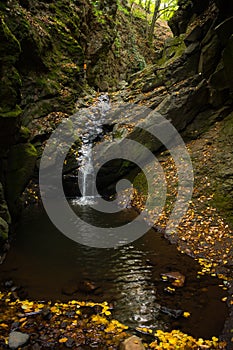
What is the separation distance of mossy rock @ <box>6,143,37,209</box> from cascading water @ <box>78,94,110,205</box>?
13.1 feet

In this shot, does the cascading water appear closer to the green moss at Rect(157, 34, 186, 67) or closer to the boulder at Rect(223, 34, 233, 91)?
the green moss at Rect(157, 34, 186, 67)

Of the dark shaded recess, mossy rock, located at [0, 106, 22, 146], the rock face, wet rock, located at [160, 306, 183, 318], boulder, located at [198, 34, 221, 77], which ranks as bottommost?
the rock face

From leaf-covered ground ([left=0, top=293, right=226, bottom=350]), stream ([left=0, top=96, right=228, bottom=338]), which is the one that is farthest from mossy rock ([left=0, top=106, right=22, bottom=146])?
leaf-covered ground ([left=0, top=293, right=226, bottom=350])

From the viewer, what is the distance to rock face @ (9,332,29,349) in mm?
3787

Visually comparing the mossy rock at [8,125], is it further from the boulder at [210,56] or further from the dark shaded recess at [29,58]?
the boulder at [210,56]

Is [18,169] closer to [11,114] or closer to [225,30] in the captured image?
[11,114]

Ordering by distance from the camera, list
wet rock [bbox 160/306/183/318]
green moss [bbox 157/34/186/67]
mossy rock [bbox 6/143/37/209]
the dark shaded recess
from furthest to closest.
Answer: green moss [bbox 157/34/186/67] < the dark shaded recess < mossy rock [bbox 6/143/37/209] < wet rock [bbox 160/306/183/318]

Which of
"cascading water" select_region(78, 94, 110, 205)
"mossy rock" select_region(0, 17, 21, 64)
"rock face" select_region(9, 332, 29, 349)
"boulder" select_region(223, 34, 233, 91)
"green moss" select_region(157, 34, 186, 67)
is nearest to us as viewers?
"rock face" select_region(9, 332, 29, 349)

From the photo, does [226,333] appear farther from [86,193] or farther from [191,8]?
[191,8]

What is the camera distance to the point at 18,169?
7297mm

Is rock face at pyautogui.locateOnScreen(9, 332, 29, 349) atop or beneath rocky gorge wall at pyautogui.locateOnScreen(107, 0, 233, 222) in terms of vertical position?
beneath

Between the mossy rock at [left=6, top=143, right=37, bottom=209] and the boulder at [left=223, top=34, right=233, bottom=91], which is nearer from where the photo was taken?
the mossy rock at [left=6, top=143, right=37, bottom=209]

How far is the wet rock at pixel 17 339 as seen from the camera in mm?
3787

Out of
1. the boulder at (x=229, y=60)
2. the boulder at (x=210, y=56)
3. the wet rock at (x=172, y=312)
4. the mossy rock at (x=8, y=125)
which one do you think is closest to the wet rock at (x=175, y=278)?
the wet rock at (x=172, y=312)
